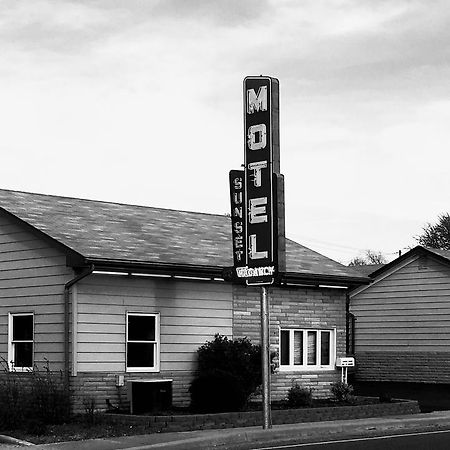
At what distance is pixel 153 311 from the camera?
2322cm

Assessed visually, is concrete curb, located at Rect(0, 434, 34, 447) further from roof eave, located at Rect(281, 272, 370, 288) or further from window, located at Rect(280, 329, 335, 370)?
window, located at Rect(280, 329, 335, 370)

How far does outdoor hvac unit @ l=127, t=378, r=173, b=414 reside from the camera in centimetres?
2180

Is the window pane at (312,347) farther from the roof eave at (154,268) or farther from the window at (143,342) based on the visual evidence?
the window at (143,342)

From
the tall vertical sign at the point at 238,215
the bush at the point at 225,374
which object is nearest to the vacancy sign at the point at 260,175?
the tall vertical sign at the point at 238,215

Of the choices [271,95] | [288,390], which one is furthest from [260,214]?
[288,390]

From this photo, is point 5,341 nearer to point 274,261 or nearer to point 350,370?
point 274,261

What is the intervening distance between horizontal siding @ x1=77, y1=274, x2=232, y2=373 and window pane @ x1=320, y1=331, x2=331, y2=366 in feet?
11.0

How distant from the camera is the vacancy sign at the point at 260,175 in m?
20.2

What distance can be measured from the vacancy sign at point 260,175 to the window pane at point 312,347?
6.76 metres

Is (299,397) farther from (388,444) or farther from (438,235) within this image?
(438,235)

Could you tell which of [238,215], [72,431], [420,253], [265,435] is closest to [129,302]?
[238,215]

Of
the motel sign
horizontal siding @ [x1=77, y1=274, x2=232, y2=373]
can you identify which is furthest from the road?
horizontal siding @ [x1=77, y1=274, x2=232, y2=373]

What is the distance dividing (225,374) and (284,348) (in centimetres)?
416

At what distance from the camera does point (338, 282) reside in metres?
26.9
